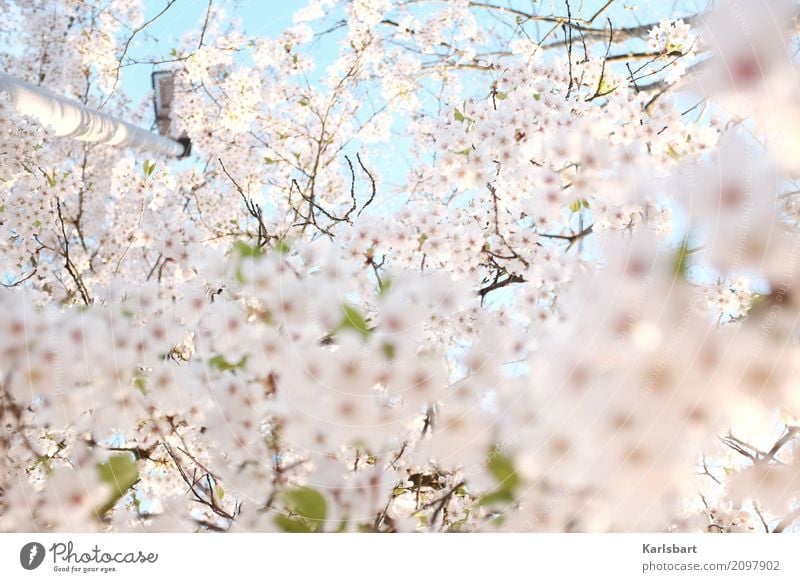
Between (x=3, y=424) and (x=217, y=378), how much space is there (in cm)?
52

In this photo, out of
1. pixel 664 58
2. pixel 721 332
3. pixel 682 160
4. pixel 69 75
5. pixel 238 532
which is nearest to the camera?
pixel 721 332

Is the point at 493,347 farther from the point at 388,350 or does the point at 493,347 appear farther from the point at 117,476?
the point at 117,476

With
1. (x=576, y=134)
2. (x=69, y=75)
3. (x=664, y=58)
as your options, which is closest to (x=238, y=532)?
(x=576, y=134)

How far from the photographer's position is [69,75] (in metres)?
2.57

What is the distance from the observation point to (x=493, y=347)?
975 mm

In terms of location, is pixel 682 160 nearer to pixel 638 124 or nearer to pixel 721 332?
pixel 638 124

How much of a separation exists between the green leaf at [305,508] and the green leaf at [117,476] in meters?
0.30

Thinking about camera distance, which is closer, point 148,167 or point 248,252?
point 248,252

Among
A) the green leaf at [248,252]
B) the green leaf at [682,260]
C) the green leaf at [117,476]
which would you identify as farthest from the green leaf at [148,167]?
the green leaf at [682,260]

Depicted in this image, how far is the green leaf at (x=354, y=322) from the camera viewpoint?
2.85ft
